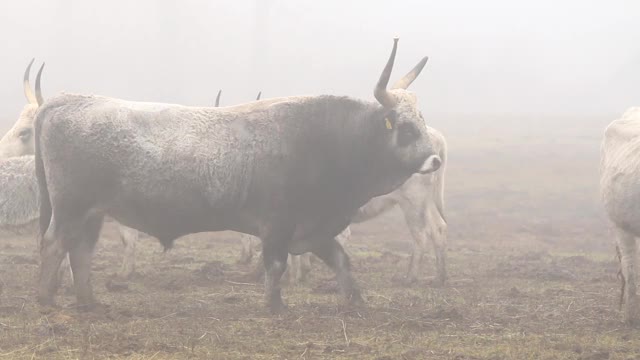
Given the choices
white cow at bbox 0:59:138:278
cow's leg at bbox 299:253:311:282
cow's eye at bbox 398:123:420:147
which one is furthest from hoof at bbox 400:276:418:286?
white cow at bbox 0:59:138:278

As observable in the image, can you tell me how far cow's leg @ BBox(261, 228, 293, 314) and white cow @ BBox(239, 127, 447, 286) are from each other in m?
3.31

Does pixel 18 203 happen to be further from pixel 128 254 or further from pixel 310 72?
pixel 310 72

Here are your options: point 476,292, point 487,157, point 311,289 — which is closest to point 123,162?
point 311,289

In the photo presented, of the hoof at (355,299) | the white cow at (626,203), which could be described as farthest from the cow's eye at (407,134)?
the white cow at (626,203)

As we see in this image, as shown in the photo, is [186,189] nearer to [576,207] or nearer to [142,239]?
[142,239]

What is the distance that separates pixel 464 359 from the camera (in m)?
6.47

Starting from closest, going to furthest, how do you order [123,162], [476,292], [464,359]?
[464,359] < [123,162] < [476,292]

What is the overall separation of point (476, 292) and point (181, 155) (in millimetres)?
4371

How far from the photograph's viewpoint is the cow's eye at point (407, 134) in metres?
8.82

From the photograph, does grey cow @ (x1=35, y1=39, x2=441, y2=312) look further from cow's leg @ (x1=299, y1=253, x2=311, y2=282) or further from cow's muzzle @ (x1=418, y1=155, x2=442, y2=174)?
cow's leg @ (x1=299, y1=253, x2=311, y2=282)

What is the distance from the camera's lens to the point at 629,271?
8289 millimetres

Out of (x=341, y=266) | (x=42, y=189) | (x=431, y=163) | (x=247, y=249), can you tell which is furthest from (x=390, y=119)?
(x=247, y=249)

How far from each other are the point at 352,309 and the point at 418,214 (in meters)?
3.98

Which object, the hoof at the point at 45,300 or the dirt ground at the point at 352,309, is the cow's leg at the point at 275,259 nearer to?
the dirt ground at the point at 352,309
